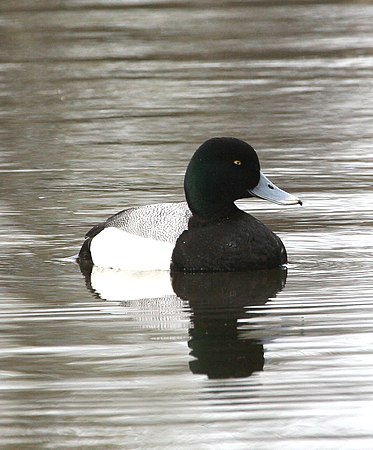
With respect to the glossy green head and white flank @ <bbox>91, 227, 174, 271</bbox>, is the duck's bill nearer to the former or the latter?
the glossy green head

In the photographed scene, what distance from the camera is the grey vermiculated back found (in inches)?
392

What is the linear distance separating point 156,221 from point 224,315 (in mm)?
1552

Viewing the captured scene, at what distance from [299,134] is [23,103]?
4.19 m

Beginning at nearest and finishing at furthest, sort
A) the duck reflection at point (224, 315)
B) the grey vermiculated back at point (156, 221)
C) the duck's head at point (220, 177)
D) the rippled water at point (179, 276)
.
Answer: the rippled water at point (179, 276)
the duck reflection at point (224, 315)
the grey vermiculated back at point (156, 221)
the duck's head at point (220, 177)

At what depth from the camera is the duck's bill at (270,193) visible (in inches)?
397

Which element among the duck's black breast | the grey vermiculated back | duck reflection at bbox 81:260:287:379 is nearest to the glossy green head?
the grey vermiculated back

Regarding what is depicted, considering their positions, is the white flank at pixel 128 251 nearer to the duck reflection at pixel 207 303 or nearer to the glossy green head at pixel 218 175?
the duck reflection at pixel 207 303

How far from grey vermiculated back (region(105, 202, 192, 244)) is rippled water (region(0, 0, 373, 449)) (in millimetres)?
336

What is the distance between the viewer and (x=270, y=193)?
33.3ft

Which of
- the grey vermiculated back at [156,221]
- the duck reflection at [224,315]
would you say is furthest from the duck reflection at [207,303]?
the grey vermiculated back at [156,221]

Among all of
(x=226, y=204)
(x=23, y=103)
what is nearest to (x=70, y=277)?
(x=226, y=204)

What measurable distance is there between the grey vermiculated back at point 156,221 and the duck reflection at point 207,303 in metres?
0.27

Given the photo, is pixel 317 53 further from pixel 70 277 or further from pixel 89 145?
pixel 70 277

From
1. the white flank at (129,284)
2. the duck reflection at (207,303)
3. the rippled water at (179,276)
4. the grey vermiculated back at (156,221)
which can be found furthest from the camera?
the grey vermiculated back at (156,221)
